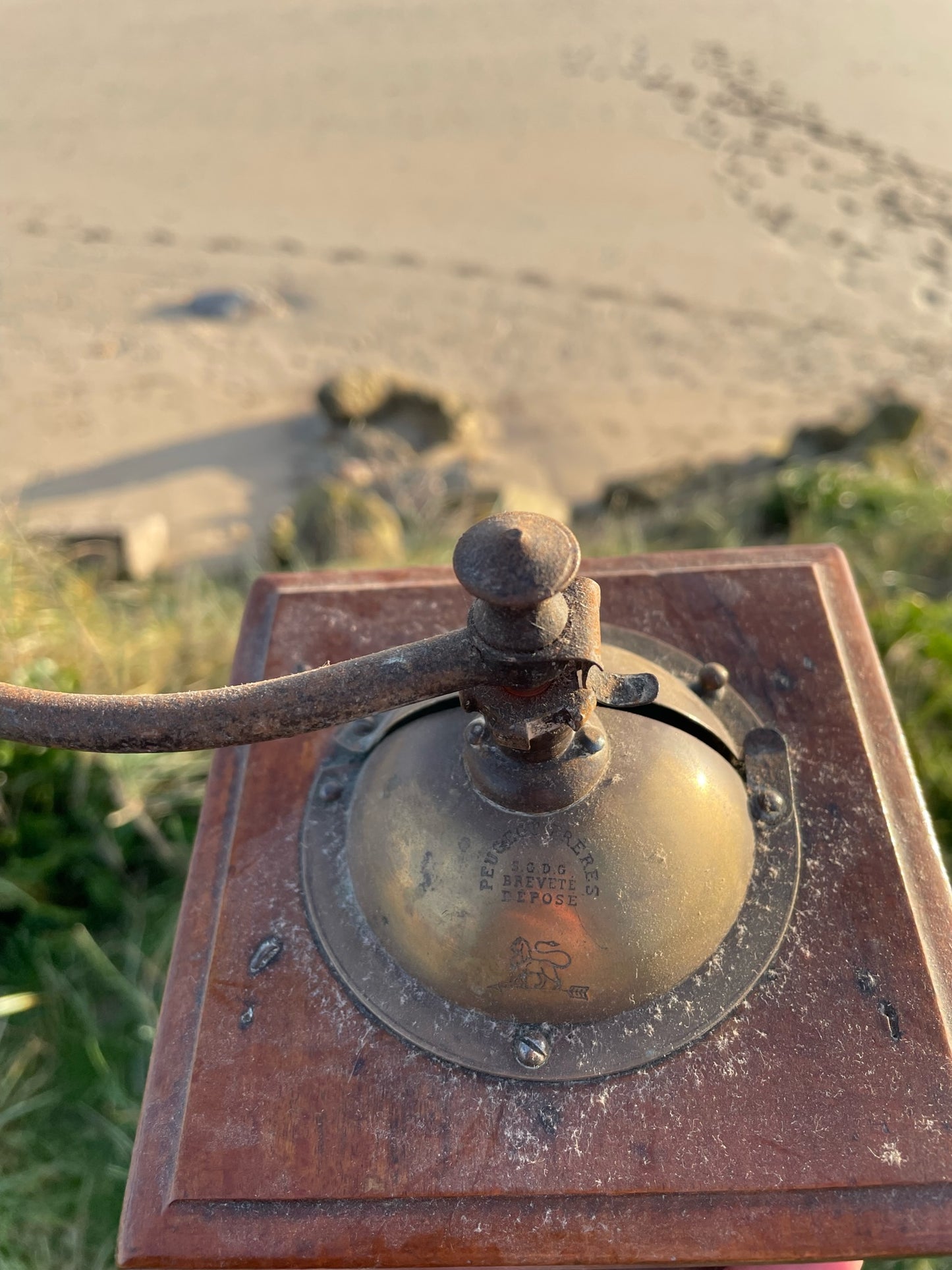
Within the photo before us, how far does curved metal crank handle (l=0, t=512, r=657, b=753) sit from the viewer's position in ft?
2.94

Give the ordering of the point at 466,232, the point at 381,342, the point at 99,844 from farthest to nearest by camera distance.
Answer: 1. the point at 466,232
2. the point at 381,342
3. the point at 99,844

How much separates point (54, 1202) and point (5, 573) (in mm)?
1921

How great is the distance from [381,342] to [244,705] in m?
5.27

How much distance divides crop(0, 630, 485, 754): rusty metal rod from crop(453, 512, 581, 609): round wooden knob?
11cm

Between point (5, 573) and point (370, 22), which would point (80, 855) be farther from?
point (370, 22)

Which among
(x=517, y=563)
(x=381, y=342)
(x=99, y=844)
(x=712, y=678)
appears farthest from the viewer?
(x=381, y=342)

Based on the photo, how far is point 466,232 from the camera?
20.6ft

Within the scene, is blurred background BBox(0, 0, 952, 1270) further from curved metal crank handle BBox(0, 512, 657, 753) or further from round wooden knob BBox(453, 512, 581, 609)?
round wooden knob BBox(453, 512, 581, 609)

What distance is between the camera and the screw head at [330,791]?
1.46m

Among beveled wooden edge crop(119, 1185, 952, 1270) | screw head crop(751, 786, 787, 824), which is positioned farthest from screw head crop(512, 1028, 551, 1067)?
screw head crop(751, 786, 787, 824)

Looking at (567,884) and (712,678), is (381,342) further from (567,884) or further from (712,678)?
(567,884)

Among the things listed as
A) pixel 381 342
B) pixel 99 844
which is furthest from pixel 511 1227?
pixel 381 342

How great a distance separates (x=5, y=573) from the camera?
3.04 meters

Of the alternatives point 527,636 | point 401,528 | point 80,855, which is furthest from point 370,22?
point 527,636
